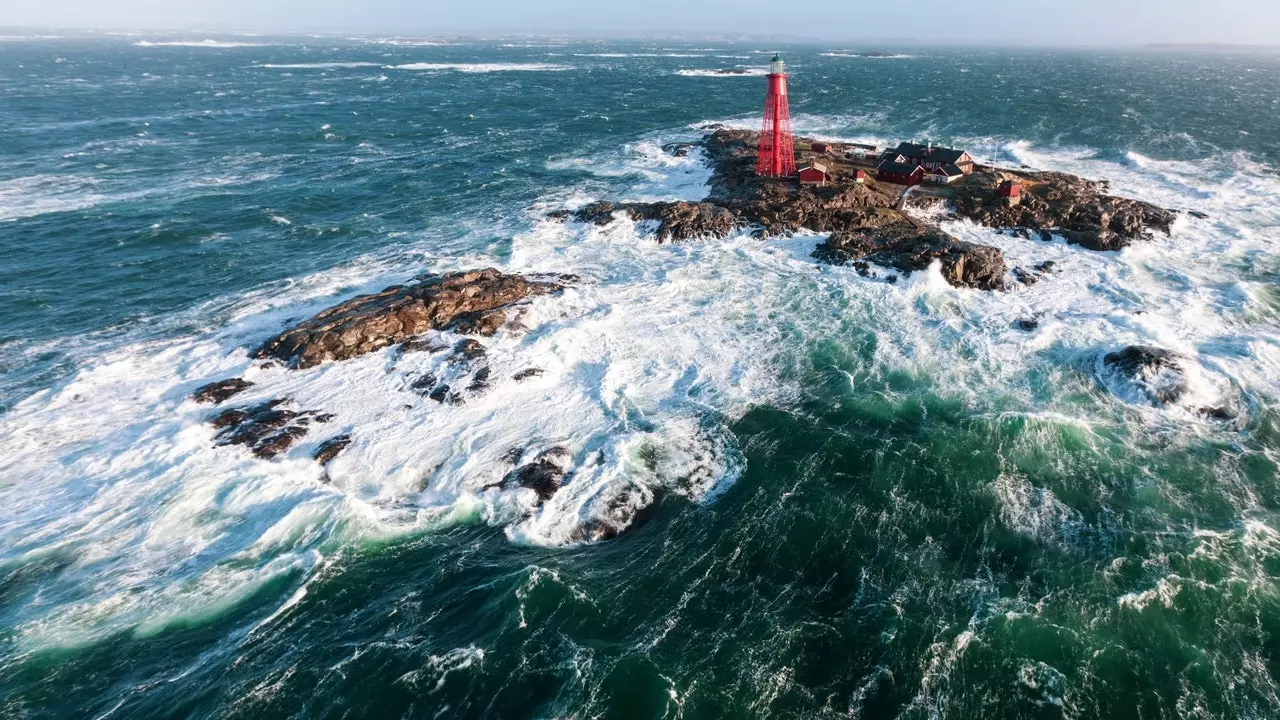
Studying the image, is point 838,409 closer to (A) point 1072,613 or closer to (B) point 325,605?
(A) point 1072,613

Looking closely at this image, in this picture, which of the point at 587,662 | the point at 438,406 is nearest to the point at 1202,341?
the point at 587,662

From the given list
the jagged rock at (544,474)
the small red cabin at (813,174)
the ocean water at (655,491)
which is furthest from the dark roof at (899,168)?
the jagged rock at (544,474)

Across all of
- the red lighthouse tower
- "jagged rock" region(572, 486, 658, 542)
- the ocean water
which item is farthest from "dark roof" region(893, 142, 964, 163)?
"jagged rock" region(572, 486, 658, 542)

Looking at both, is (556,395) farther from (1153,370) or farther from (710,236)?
(1153,370)

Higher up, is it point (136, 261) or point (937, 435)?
point (136, 261)

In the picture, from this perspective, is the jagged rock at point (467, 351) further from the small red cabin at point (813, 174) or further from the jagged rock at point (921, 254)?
the small red cabin at point (813, 174)

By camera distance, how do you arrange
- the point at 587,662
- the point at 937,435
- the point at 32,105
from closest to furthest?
the point at 587,662, the point at 937,435, the point at 32,105
